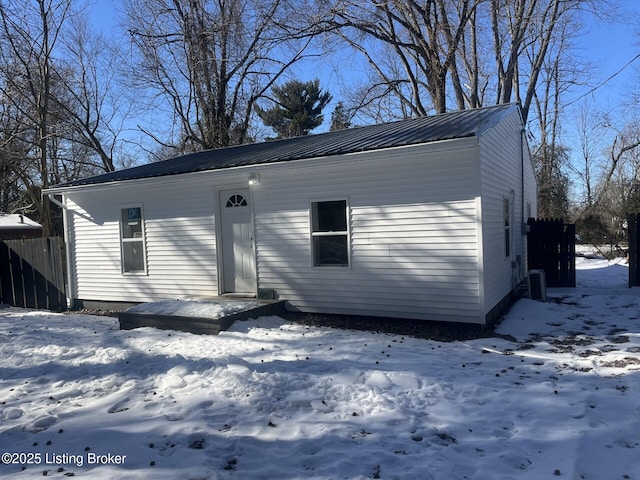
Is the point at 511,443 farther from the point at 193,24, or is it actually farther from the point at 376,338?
the point at 193,24

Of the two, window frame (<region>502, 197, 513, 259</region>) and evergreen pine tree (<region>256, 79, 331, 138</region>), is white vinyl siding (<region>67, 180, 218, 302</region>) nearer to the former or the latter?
window frame (<region>502, 197, 513, 259</region>)

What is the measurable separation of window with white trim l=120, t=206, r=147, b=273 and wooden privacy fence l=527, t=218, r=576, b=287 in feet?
32.8

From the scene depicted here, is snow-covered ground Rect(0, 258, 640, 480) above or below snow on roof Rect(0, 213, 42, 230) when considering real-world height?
below

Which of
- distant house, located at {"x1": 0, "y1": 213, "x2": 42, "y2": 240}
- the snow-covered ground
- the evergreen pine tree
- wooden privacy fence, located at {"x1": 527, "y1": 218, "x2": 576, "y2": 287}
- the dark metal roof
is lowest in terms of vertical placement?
the snow-covered ground

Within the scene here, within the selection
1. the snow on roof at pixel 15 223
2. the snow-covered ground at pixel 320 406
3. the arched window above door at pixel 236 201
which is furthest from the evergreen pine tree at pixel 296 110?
the snow-covered ground at pixel 320 406

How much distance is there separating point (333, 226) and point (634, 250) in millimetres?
7947

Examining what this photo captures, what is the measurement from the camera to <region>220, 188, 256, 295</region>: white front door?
370 inches

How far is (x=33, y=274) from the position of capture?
12.2 metres

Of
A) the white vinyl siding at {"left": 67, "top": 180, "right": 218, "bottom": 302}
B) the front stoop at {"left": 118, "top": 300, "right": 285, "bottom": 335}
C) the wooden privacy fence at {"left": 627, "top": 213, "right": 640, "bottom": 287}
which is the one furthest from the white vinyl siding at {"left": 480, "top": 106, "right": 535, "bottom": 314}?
the white vinyl siding at {"left": 67, "top": 180, "right": 218, "bottom": 302}

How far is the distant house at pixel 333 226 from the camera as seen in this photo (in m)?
7.40

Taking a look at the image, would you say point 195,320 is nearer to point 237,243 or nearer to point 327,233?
point 237,243

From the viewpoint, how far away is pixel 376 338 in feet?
22.8

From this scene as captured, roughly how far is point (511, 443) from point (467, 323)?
3.98 metres

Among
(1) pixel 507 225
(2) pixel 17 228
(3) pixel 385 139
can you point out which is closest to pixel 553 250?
(1) pixel 507 225
